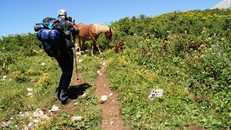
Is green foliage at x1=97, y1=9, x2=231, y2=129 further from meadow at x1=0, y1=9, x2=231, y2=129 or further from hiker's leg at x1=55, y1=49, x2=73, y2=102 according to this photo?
hiker's leg at x1=55, y1=49, x2=73, y2=102

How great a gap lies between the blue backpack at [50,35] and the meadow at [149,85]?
1922 mm

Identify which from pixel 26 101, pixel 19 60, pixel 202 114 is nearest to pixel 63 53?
pixel 26 101

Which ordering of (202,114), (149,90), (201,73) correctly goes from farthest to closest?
(201,73)
(149,90)
(202,114)

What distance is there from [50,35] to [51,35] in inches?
1.1

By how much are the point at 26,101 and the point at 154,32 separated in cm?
848

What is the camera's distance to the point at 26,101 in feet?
17.8

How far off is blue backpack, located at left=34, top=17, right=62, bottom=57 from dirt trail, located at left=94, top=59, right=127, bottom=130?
230cm

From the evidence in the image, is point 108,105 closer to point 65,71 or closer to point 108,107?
point 108,107

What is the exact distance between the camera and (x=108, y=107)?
5328mm

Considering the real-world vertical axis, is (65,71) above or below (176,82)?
above

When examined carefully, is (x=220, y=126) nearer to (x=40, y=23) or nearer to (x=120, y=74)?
(x=120, y=74)

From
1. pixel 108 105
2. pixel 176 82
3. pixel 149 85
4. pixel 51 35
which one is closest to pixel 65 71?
pixel 51 35

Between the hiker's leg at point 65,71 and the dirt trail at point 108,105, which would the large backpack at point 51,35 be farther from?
the dirt trail at point 108,105

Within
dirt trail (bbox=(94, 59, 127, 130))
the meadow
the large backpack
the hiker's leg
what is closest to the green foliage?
the meadow
